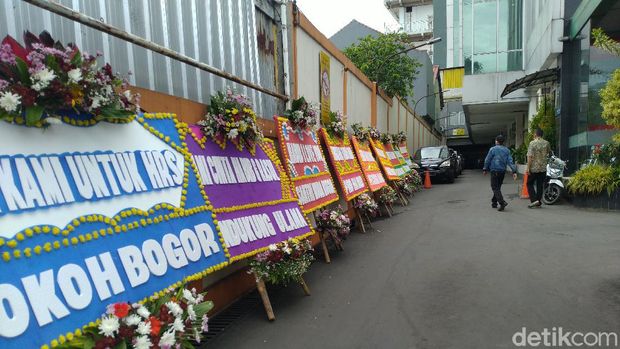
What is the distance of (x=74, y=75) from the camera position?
2197 millimetres

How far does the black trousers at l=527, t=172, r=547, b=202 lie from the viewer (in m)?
9.93

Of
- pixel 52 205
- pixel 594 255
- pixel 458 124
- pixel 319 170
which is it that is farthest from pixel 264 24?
pixel 458 124

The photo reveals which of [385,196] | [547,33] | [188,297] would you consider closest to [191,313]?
[188,297]

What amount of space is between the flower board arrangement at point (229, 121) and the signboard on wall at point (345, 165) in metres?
2.96

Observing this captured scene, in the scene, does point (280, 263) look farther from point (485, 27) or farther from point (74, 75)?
point (485, 27)

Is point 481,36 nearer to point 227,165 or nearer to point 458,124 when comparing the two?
point 458,124

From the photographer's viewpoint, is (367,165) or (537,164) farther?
(537,164)

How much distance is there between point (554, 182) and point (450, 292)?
24.4 feet

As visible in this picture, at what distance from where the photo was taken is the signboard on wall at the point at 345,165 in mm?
6961

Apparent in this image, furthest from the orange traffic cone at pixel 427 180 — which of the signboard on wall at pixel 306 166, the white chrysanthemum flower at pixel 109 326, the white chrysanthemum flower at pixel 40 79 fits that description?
the white chrysanthemum flower at pixel 40 79

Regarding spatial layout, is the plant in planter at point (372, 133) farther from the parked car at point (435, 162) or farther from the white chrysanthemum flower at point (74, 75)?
the white chrysanthemum flower at point (74, 75)

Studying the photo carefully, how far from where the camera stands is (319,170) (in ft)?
A: 20.4

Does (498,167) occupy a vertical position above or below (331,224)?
above

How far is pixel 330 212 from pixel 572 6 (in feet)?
35.6
